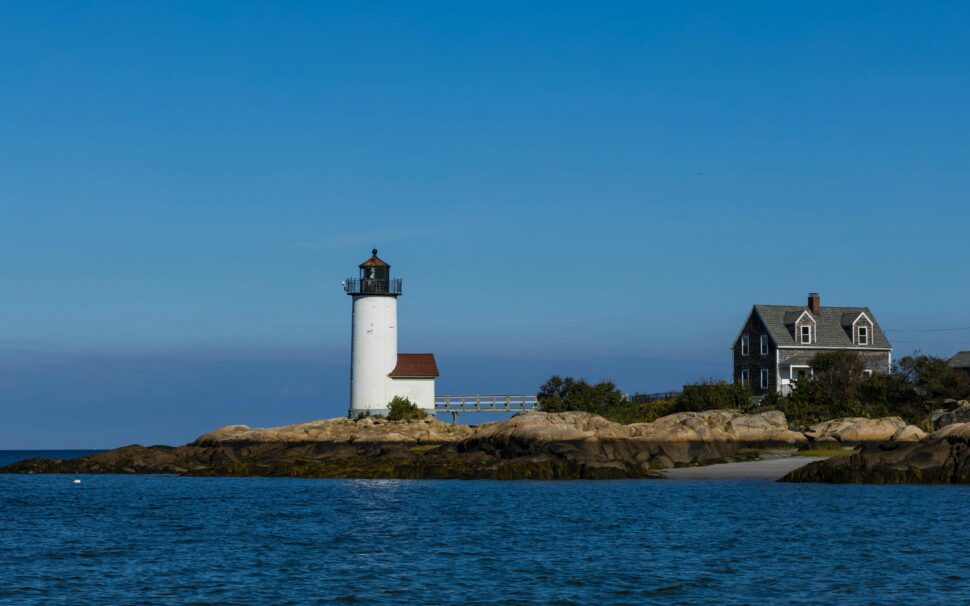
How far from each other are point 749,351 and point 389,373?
21.9 meters

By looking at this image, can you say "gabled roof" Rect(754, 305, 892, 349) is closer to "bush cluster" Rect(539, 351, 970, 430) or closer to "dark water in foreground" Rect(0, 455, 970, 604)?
"bush cluster" Rect(539, 351, 970, 430)

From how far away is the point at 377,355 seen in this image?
65562mm

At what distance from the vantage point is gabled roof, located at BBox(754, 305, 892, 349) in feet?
219

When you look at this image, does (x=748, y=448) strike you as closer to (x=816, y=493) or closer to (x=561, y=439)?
(x=561, y=439)

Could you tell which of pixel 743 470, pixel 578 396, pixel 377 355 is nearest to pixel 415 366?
pixel 377 355

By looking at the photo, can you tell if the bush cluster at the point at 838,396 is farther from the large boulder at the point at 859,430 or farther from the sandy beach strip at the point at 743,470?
the sandy beach strip at the point at 743,470

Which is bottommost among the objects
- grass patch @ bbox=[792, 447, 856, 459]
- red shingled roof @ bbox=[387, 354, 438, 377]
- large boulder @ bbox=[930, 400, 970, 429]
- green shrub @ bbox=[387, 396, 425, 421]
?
grass patch @ bbox=[792, 447, 856, 459]

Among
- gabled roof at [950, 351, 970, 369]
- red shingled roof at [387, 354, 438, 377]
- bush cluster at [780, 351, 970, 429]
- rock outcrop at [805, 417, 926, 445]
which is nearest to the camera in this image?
rock outcrop at [805, 417, 926, 445]

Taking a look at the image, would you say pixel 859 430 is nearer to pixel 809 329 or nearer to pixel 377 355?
pixel 809 329

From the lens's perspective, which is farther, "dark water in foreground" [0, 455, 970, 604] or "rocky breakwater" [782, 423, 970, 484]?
"rocky breakwater" [782, 423, 970, 484]

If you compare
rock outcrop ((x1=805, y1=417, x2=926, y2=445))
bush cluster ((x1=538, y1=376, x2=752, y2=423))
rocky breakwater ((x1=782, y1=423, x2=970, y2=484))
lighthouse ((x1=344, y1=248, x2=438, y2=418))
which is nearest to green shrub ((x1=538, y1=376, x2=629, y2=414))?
bush cluster ((x1=538, y1=376, x2=752, y2=423))

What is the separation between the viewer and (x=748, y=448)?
51.6 m

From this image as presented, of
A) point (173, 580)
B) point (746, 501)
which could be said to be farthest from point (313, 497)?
point (173, 580)

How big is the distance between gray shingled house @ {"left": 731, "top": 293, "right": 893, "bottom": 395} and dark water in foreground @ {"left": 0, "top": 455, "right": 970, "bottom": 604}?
24.3m
